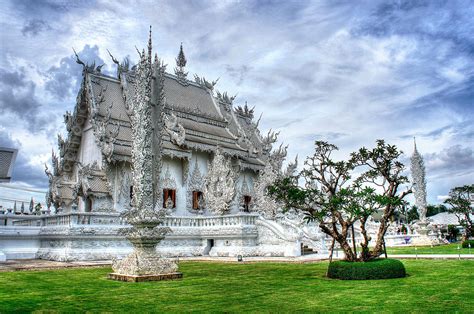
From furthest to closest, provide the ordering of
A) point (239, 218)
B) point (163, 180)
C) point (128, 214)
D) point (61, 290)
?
point (163, 180), point (239, 218), point (128, 214), point (61, 290)

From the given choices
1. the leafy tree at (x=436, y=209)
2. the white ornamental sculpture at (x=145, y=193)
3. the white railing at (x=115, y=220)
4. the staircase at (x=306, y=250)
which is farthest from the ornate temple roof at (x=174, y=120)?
the leafy tree at (x=436, y=209)

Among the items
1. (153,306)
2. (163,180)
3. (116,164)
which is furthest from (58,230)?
(153,306)

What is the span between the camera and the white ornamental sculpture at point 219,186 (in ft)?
69.6

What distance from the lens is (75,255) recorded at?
53.9ft

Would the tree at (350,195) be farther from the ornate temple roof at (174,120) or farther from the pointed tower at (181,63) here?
the pointed tower at (181,63)

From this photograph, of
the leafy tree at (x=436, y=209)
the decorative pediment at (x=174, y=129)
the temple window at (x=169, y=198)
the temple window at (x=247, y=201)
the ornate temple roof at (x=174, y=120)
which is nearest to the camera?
the ornate temple roof at (x=174, y=120)

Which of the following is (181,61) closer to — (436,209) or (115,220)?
(115,220)

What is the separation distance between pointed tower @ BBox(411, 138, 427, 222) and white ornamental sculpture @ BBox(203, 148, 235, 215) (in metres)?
16.6

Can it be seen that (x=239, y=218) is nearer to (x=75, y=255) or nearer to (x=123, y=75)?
(x=75, y=255)

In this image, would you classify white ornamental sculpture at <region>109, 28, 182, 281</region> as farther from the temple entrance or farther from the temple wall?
the temple wall

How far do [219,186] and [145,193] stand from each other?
10888 mm

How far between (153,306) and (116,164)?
50.7 ft

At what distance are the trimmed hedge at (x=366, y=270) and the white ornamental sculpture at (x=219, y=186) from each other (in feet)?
36.6

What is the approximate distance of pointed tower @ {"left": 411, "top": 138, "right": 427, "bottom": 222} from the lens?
3303cm
